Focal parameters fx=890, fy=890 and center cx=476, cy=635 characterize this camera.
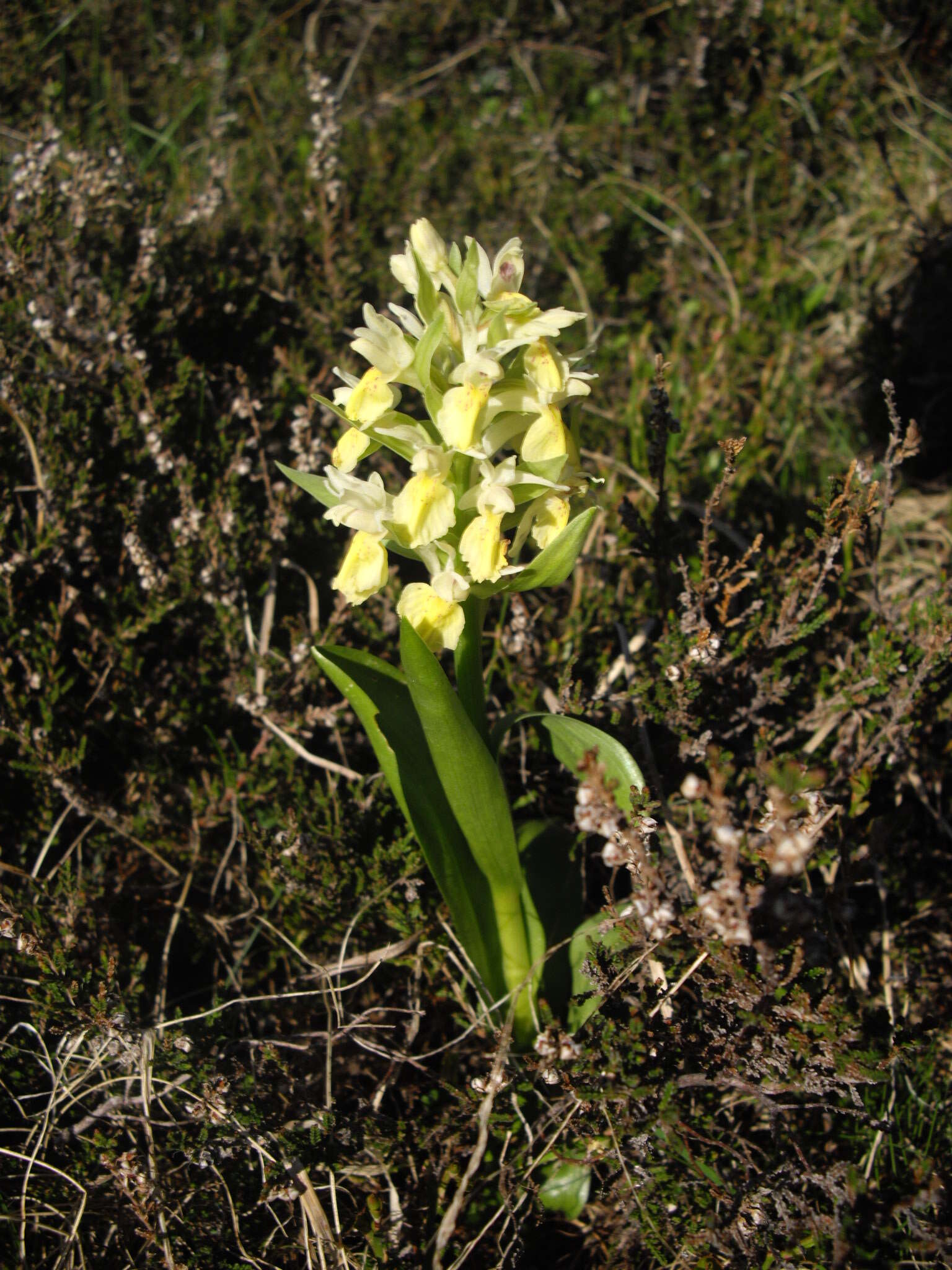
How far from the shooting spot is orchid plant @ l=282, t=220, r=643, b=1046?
142 centimetres

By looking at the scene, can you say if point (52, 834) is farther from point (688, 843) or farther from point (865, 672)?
point (865, 672)

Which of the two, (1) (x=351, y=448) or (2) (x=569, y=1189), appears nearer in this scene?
(1) (x=351, y=448)

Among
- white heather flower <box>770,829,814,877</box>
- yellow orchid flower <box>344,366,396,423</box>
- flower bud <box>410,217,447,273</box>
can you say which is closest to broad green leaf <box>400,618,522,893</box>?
yellow orchid flower <box>344,366,396,423</box>

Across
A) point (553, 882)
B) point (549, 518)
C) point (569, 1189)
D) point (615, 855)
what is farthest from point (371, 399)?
point (569, 1189)

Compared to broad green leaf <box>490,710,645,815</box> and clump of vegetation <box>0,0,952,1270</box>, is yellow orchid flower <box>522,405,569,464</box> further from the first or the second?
broad green leaf <box>490,710,645,815</box>

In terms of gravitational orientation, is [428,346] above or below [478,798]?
above

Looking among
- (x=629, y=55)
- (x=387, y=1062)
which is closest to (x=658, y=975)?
(x=387, y=1062)

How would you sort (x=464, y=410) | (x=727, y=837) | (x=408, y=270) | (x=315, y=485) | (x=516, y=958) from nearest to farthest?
(x=727, y=837) → (x=464, y=410) → (x=408, y=270) → (x=315, y=485) → (x=516, y=958)

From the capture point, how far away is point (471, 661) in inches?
62.1

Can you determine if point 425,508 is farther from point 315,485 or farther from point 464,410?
point 315,485

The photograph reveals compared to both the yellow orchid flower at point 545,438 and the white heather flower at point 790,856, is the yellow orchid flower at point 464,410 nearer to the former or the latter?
the yellow orchid flower at point 545,438

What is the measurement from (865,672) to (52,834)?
190 cm

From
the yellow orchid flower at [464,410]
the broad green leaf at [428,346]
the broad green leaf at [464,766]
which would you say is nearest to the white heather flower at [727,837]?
the broad green leaf at [464,766]

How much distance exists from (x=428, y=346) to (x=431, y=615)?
0.43 meters
